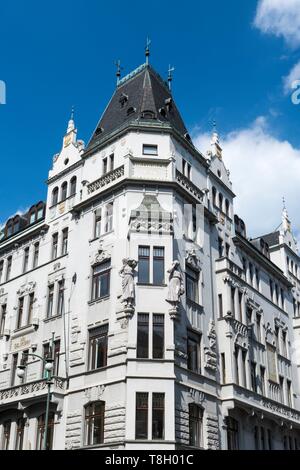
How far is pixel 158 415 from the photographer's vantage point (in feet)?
108

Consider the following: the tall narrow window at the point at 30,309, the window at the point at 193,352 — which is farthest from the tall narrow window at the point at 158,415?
the tall narrow window at the point at 30,309

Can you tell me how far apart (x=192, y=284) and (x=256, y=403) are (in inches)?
391

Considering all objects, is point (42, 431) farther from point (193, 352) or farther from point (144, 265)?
point (144, 265)

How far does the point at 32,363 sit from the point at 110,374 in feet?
28.9

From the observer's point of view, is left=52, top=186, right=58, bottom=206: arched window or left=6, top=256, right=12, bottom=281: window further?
left=6, top=256, right=12, bottom=281: window

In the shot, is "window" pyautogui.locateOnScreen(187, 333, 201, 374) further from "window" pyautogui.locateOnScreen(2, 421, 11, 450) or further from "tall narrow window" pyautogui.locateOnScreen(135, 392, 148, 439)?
"window" pyautogui.locateOnScreen(2, 421, 11, 450)

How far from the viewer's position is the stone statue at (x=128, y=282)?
35.1 m

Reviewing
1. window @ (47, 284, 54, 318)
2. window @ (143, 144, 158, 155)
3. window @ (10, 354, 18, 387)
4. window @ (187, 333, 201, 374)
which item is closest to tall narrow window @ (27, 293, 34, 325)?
window @ (47, 284, 54, 318)

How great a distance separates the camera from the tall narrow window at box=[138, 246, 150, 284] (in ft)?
119

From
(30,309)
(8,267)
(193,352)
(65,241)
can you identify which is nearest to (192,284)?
(193,352)

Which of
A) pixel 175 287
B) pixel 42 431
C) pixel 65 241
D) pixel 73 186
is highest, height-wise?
pixel 73 186

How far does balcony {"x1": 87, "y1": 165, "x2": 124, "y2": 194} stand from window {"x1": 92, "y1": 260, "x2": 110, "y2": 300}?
235 inches

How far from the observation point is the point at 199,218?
139ft
